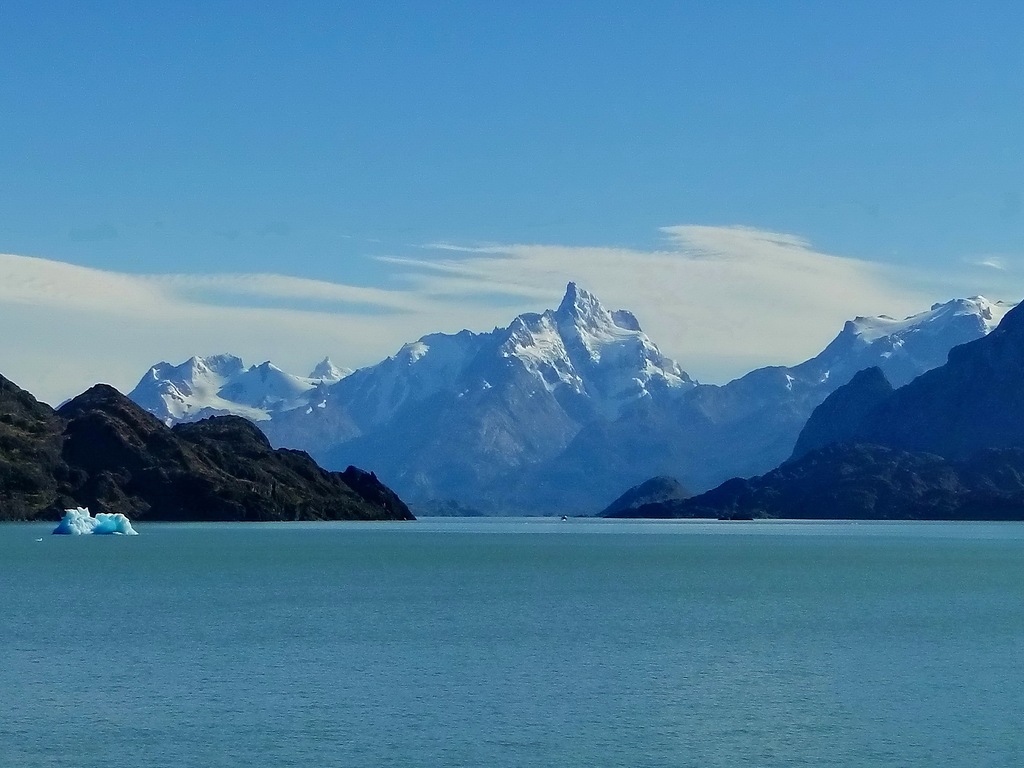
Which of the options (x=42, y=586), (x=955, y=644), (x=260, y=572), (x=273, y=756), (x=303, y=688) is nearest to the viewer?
(x=273, y=756)

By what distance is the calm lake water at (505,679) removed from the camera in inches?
2569

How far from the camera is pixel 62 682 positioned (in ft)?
269

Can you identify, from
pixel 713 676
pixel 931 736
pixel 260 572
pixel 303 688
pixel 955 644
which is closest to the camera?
pixel 931 736

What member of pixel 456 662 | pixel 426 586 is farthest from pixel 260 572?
pixel 456 662

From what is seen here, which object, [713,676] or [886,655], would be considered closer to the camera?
[713,676]

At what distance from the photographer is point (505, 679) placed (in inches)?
3354

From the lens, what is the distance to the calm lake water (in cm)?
6525

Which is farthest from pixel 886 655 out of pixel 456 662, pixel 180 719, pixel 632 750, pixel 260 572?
pixel 260 572

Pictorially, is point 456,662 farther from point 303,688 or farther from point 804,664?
point 804,664

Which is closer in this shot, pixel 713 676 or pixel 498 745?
pixel 498 745

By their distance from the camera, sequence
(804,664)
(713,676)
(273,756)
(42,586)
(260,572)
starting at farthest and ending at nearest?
1. (260,572)
2. (42,586)
3. (804,664)
4. (713,676)
5. (273,756)

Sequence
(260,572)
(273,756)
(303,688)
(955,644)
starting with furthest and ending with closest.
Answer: (260,572)
(955,644)
(303,688)
(273,756)

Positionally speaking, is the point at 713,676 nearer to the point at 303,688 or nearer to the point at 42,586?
the point at 303,688

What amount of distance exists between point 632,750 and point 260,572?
5136 inches
